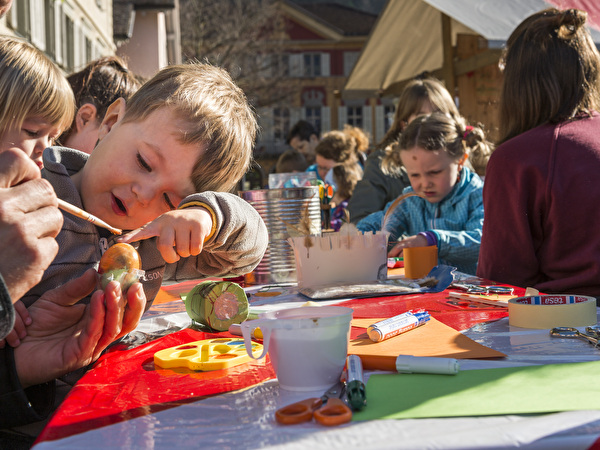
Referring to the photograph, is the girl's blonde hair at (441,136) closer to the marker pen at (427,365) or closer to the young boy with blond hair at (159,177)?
the young boy with blond hair at (159,177)

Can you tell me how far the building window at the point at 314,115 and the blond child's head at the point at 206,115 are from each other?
34569mm

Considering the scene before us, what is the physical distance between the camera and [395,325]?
1.31 metres

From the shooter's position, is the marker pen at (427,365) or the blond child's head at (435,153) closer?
the marker pen at (427,365)

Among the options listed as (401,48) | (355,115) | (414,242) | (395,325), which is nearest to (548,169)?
(414,242)

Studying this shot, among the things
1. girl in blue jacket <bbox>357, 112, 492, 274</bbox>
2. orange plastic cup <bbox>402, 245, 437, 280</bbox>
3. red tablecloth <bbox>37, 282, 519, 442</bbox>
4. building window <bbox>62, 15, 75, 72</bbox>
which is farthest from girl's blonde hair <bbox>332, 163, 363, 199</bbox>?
red tablecloth <bbox>37, 282, 519, 442</bbox>

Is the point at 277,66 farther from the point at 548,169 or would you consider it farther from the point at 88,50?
the point at 548,169

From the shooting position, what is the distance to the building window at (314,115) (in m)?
36.2

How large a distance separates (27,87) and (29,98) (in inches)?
1.9

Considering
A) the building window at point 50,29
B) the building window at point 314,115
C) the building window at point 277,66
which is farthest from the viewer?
the building window at point 314,115

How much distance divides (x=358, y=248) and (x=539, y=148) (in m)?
0.74

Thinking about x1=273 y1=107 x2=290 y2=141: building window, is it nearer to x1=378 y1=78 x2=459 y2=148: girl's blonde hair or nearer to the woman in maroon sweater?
x1=378 y1=78 x2=459 y2=148: girl's blonde hair

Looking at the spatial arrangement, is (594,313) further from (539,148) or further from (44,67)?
(44,67)

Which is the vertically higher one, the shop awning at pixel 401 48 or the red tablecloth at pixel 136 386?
the shop awning at pixel 401 48

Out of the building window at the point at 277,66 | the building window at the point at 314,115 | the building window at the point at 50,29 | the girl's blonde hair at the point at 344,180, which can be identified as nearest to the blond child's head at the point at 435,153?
the girl's blonde hair at the point at 344,180
